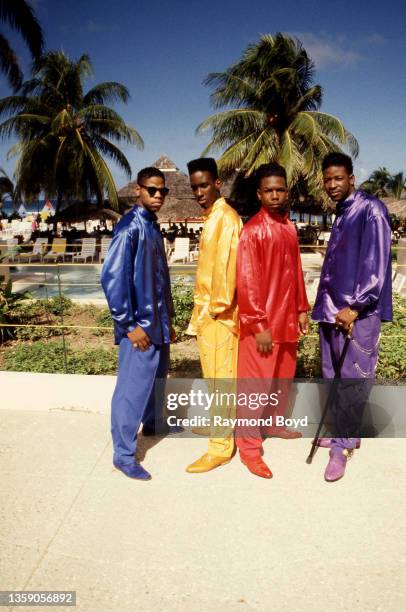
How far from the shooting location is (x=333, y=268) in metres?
2.80

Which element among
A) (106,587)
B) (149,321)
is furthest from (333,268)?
(106,587)

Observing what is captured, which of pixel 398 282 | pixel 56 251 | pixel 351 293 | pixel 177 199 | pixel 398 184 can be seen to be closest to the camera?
pixel 351 293

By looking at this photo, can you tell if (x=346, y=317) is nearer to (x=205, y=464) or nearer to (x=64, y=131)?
(x=205, y=464)

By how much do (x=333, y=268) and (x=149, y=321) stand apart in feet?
3.77

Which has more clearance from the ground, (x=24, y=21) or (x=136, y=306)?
(x=24, y=21)

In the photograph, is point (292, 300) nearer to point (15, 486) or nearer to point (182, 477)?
point (182, 477)

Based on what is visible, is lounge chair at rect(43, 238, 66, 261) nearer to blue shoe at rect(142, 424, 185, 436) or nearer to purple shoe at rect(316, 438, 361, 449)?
blue shoe at rect(142, 424, 185, 436)

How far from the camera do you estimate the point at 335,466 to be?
2.72m

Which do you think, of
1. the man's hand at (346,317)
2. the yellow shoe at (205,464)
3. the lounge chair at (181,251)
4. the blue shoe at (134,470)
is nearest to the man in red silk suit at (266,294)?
the yellow shoe at (205,464)

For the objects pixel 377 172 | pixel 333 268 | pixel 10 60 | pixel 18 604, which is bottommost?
pixel 18 604

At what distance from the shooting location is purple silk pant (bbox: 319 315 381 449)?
9.01 ft

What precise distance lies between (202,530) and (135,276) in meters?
1.36

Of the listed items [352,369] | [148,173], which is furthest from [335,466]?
[148,173]

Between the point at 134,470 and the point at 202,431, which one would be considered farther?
the point at 202,431
